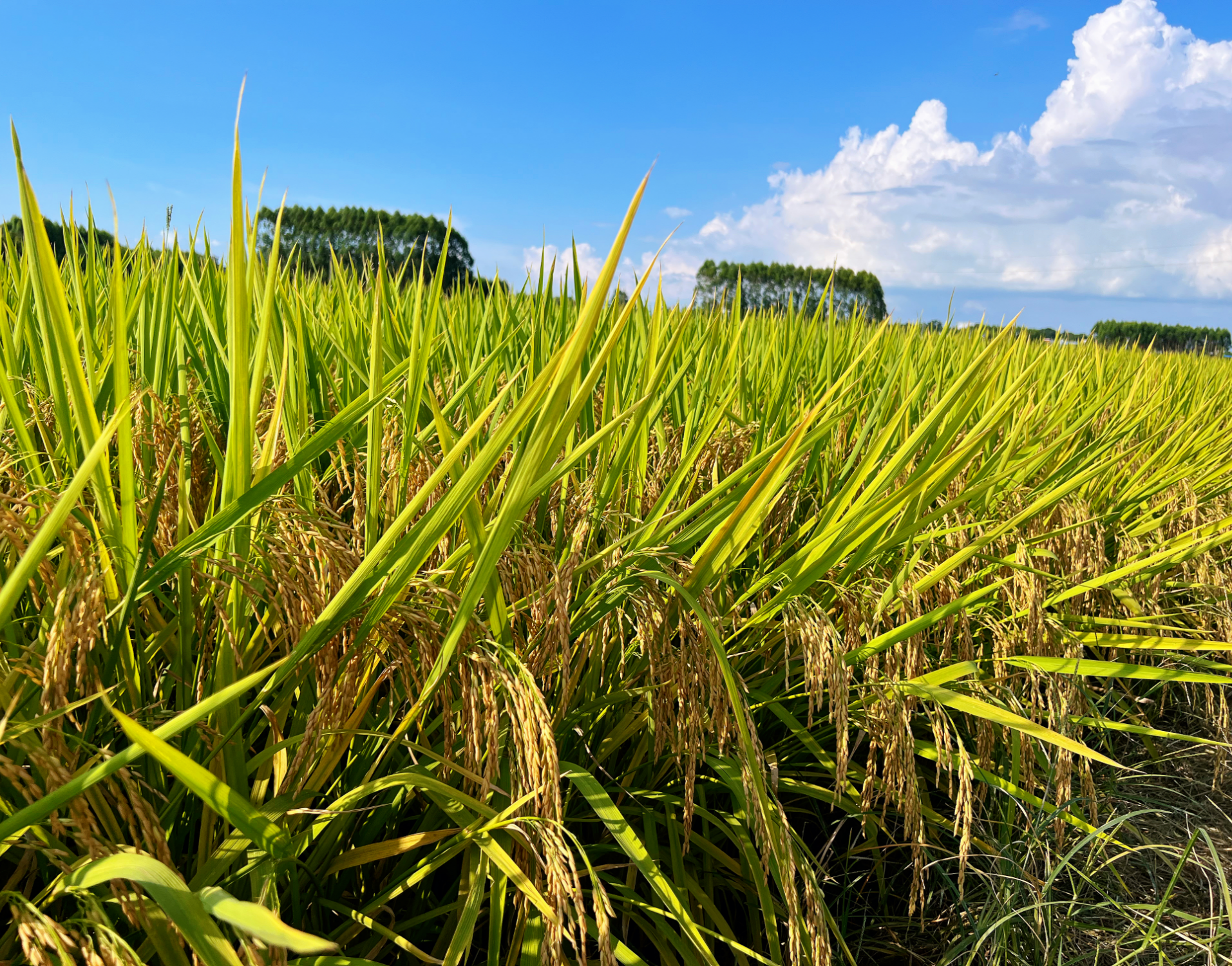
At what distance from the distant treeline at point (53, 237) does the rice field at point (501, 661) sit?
171 mm

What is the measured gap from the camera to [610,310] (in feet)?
6.38

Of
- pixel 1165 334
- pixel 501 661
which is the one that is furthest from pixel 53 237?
pixel 1165 334

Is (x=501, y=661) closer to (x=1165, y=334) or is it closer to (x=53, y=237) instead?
(x=53, y=237)

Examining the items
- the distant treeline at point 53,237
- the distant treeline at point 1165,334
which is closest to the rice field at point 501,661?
the distant treeline at point 53,237

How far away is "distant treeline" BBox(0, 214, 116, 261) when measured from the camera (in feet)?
5.92

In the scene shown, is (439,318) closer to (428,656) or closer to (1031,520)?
(428,656)

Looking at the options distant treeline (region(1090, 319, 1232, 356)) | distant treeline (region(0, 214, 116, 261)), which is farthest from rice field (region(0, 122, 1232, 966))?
distant treeline (region(1090, 319, 1232, 356))

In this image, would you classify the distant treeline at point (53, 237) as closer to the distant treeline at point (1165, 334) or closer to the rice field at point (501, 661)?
the rice field at point (501, 661)

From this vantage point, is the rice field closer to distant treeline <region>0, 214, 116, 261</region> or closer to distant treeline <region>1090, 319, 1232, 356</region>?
distant treeline <region>0, 214, 116, 261</region>

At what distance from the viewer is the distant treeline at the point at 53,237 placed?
180 centimetres

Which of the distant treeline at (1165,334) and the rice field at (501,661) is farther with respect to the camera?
the distant treeline at (1165,334)

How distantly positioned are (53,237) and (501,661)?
5324mm

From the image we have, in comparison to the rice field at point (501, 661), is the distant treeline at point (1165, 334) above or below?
above

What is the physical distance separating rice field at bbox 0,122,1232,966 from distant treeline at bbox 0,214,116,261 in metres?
0.17
